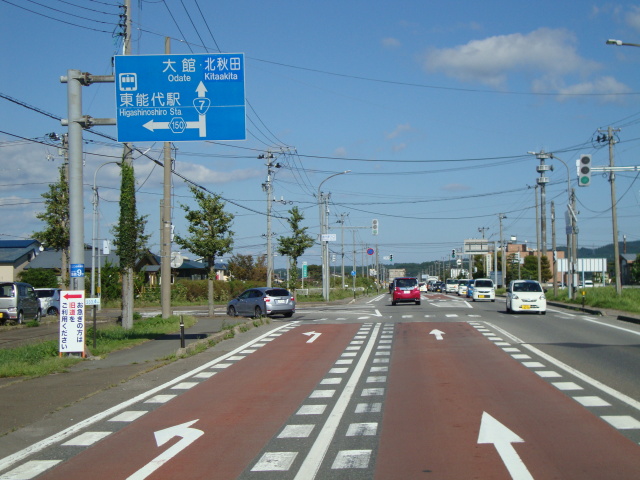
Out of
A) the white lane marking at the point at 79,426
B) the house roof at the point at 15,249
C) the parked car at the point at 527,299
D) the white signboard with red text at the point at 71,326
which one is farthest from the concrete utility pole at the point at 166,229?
the house roof at the point at 15,249

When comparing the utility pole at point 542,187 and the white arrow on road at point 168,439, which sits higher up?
the utility pole at point 542,187

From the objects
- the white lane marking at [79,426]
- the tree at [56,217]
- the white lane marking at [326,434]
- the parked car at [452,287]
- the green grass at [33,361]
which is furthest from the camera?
the parked car at [452,287]

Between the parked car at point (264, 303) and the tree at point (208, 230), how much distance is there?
9.08 feet

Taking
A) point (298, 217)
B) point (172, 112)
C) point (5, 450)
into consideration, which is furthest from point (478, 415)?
point (298, 217)

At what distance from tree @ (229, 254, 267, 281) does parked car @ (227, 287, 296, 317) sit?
54.3m

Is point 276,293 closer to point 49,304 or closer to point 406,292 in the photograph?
point 49,304

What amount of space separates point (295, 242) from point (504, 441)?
49795 mm

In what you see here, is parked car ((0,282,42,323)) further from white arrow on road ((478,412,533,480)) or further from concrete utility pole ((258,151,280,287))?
white arrow on road ((478,412,533,480))

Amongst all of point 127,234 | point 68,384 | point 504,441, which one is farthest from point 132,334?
→ point 504,441

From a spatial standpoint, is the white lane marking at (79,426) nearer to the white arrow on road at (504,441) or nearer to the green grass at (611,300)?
the white arrow on road at (504,441)

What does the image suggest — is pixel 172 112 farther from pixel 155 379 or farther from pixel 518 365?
pixel 518 365

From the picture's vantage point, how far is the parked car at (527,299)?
3366 centimetres

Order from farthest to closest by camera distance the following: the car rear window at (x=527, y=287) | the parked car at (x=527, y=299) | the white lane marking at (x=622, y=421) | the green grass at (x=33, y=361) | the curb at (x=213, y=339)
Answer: the car rear window at (x=527, y=287)
the parked car at (x=527, y=299)
the curb at (x=213, y=339)
the green grass at (x=33, y=361)
the white lane marking at (x=622, y=421)

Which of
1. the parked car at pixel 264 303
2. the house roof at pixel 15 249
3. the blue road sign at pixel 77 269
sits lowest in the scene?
the parked car at pixel 264 303
